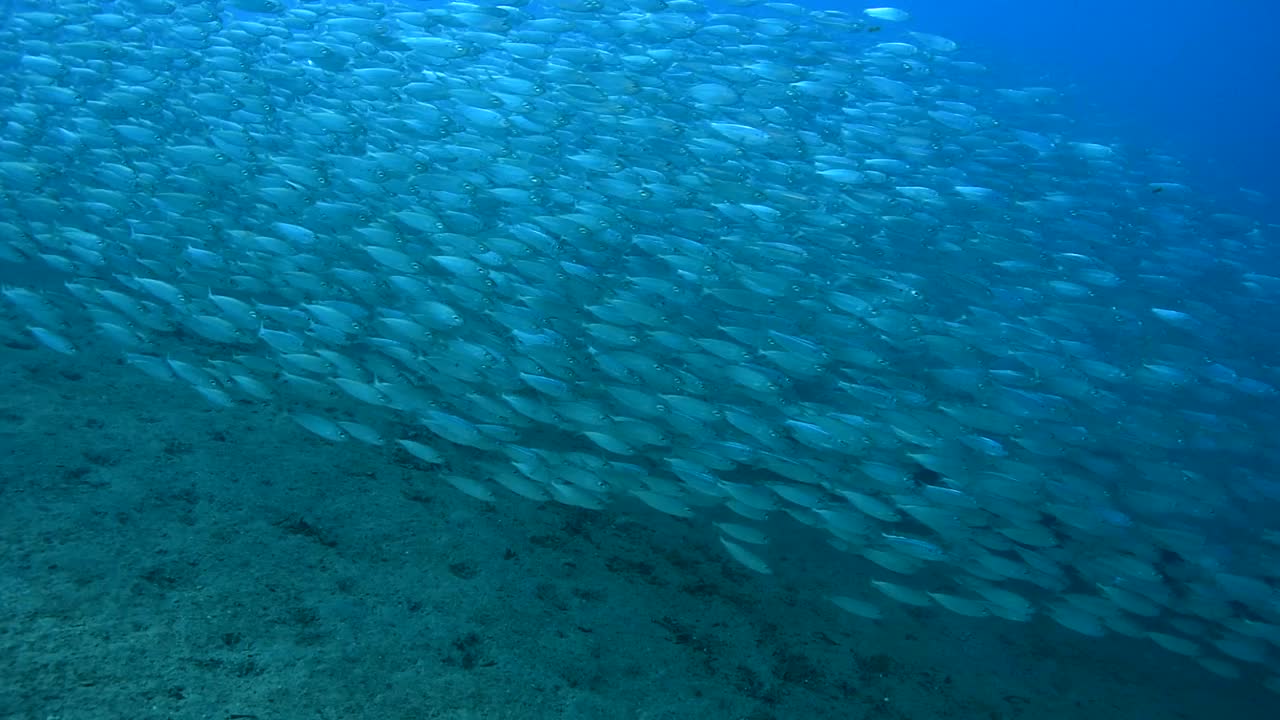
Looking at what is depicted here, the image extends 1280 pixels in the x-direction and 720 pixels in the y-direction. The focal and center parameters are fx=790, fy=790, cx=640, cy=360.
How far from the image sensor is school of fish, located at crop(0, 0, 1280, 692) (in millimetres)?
5520

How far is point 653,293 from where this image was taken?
23.6 feet

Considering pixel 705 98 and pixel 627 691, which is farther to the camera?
pixel 705 98

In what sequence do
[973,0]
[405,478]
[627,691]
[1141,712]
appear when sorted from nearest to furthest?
[627,691] → [1141,712] → [405,478] → [973,0]

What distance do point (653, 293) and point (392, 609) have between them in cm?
380

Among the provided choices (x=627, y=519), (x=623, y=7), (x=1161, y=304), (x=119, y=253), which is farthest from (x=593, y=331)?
(x=1161, y=304)

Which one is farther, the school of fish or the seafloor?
the school of fish

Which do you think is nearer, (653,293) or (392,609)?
(392,609)

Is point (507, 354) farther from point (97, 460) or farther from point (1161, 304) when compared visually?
point (1161, 304)

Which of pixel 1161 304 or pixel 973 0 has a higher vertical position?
pixel 973 0

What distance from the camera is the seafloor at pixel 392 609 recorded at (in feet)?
12.0

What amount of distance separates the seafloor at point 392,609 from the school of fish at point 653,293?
1.18ft

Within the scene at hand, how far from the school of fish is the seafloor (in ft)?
1.18

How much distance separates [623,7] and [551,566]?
707 cm

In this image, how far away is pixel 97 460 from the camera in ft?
16.2
